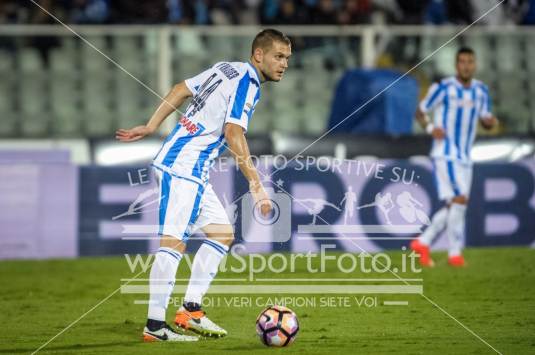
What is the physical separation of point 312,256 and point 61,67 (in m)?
5.50

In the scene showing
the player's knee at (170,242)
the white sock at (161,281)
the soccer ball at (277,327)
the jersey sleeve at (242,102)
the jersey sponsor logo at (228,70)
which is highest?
the jersey sponsor logo at (228,70)

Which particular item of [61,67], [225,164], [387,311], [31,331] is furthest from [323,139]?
[31,331]

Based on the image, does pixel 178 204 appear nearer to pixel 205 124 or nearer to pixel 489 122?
pixel 205 124

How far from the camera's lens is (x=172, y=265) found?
7.87 metres

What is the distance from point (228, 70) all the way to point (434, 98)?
5435mm

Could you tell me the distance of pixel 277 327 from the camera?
7.62 metres

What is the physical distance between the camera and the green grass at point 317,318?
7.64m

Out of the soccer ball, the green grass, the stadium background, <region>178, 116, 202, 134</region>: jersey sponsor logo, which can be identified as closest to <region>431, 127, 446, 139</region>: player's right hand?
the green grass

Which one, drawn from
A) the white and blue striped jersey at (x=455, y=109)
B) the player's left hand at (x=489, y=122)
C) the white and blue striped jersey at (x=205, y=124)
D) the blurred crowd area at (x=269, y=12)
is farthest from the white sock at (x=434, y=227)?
the white and blue striped jersey at (x=205, y=124)

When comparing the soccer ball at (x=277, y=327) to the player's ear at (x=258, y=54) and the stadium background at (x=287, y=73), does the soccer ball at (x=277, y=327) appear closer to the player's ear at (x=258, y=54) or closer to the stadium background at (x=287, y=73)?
the player's ear at (x=258, y=54)

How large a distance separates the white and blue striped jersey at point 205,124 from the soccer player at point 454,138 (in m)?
5.28

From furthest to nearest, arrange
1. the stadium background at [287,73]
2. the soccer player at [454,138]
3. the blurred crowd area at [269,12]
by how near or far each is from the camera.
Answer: the blurred crowd area at [269,12] < the stadium background at [287,73] < the soccer player at [454,138]

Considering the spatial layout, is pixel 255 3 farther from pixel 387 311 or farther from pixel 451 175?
pixel 387 311

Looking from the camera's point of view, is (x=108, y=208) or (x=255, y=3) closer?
(x=108, y=208)
